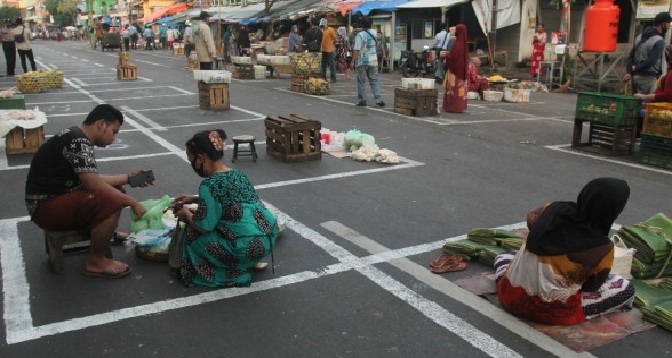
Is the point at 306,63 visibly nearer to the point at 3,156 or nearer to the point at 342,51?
the point at 342,51

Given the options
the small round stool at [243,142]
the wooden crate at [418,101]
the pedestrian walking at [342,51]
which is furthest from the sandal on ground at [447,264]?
the pedestrian walking at [342,51]

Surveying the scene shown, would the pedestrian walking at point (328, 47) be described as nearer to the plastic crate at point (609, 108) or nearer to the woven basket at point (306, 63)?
the woven basket at point (306, 63)

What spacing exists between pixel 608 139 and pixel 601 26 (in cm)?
788

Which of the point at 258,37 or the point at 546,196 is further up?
the point at 258,37

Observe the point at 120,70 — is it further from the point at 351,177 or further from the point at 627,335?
the point at 627,335

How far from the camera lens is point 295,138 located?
28.2 ft

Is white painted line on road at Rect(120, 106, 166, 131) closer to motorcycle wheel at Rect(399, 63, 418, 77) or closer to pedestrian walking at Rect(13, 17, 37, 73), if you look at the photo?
pedestrian walking at Rect(13, 17, 37, 73)

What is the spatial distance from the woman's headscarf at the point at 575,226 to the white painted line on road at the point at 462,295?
1.77ft

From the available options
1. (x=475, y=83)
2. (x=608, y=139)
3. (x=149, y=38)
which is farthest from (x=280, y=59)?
(x=149, y=38)

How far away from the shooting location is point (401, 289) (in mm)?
4527


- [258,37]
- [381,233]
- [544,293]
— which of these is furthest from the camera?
[258,37]

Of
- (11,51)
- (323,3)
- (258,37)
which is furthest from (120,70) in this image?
(258,37)

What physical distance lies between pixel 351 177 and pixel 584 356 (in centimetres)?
461

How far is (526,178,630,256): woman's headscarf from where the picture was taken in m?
3.66
